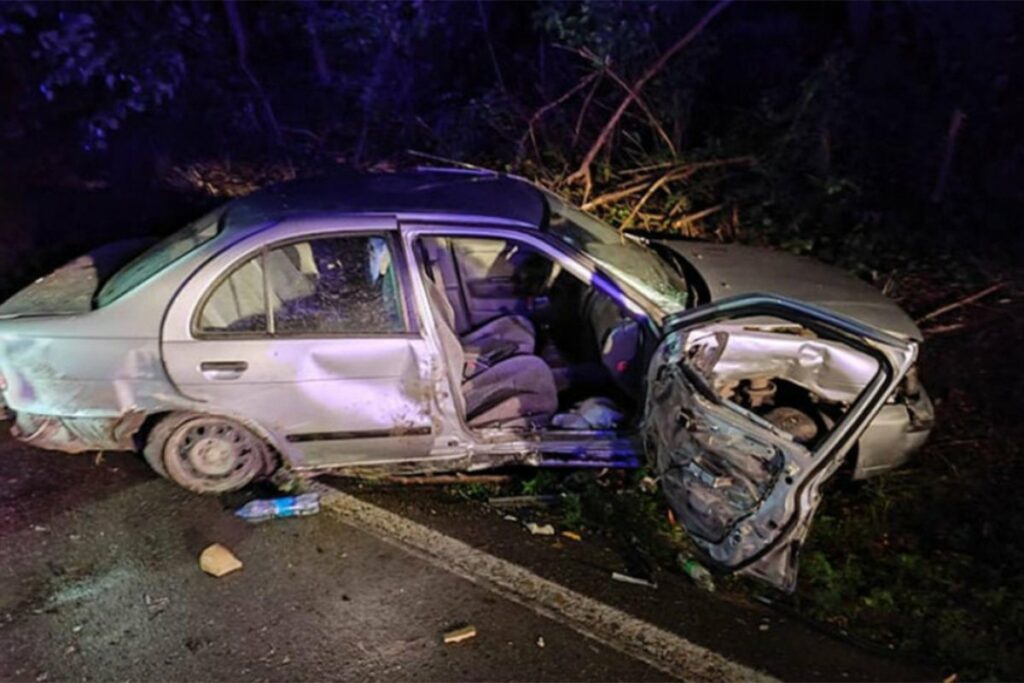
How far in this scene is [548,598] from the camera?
10.8 ft

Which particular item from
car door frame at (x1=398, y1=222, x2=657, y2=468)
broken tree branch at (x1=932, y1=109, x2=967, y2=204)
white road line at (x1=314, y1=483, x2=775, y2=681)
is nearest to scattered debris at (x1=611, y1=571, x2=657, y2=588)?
white road line at (x1=314, y1=483, x2=775, y2=681)

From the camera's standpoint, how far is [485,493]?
12.8 ft

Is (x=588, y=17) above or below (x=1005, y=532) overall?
above

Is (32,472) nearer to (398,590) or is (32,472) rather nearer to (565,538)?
(398,590)

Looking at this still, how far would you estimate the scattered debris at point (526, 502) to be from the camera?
3.82 metres

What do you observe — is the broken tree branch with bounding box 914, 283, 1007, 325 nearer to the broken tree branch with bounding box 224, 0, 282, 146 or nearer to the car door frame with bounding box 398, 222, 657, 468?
the car door frame with bounding box 398, 222, 657, 468

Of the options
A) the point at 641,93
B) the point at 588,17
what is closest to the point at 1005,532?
the point at 641,93

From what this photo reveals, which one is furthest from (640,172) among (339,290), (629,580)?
(629,580)

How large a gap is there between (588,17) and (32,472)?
5505 mm

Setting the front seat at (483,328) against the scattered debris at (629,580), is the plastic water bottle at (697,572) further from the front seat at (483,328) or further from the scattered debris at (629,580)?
the front seat at (483,328)

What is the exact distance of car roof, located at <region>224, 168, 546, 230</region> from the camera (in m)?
3.56

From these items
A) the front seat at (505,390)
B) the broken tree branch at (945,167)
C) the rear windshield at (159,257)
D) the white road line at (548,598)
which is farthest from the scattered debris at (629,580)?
the broken tree branch at (945,167)

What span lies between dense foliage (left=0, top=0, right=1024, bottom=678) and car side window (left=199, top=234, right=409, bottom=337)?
158 centimetres

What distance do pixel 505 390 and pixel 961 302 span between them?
11.0 ft
